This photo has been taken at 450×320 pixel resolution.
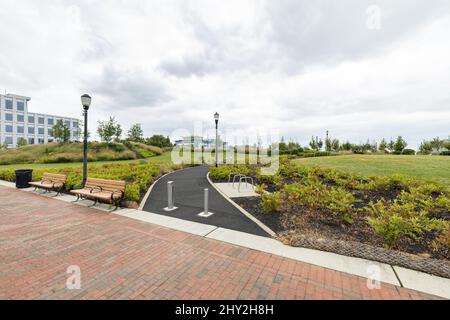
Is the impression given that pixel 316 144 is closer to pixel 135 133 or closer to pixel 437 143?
pixel 437 143

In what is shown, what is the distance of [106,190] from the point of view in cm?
747

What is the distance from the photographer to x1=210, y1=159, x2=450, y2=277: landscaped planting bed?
383cm

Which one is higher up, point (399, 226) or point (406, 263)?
point (399, 226)

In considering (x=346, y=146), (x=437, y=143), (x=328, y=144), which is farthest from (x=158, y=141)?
(x=437, y=143)

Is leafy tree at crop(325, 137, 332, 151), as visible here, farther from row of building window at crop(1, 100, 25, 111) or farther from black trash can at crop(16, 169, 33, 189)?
row of building window at crop(1, 100, 25, 111)

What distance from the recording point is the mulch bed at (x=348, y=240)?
3500mm

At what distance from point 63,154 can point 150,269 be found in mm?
36472

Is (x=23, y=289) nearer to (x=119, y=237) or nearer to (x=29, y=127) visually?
(x=119, y=237)

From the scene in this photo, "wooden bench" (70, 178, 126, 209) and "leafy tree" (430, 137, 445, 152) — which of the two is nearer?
"wooden bench" (70, 178, 126, 209)

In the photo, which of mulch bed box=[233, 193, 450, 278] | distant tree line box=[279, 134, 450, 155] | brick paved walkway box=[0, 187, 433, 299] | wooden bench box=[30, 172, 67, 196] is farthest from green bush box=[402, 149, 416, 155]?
wooden bench box=[30, 172, 67, 196]

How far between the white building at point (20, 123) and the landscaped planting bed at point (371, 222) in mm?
70534
